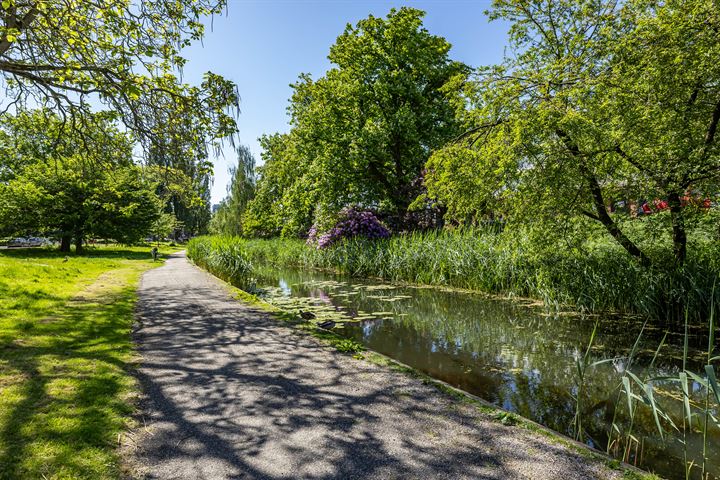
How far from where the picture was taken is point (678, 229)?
8.12 m

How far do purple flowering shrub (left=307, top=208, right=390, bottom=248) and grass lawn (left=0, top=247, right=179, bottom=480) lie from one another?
12.1m

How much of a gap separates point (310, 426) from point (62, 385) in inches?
115

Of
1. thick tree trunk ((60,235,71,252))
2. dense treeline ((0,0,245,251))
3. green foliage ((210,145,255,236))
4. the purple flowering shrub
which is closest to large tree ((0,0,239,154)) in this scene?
dense treeline ((0,0,245,251))

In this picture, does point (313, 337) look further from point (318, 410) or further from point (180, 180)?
point (180, 180)

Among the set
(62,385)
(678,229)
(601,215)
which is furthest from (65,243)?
(678,229)

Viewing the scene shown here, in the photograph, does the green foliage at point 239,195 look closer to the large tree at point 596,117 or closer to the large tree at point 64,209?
the large tree at point 64,209

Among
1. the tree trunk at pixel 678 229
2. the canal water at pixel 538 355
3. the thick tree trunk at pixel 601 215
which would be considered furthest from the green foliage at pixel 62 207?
the tree trunk at pixel 678 229

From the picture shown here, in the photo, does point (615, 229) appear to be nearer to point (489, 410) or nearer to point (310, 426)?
point (489, 410)

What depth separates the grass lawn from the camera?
9.95 feet

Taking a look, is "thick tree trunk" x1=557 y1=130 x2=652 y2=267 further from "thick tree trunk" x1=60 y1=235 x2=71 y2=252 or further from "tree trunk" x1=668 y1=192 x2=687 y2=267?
"thick tree trunk" x1=60 y1=235 x2=71 y2=252

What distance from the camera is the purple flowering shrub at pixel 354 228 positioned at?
20.3 m

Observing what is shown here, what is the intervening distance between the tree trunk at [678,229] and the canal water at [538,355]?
1.60 metres

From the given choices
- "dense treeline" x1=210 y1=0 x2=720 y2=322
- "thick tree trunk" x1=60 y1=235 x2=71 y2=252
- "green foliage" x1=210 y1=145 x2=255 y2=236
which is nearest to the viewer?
"dense treeline" x1=210 y1=0 x2=720 y2=322

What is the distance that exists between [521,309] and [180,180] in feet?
32.8
